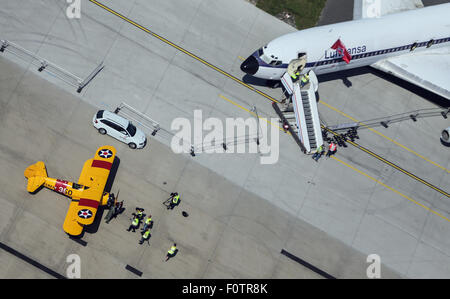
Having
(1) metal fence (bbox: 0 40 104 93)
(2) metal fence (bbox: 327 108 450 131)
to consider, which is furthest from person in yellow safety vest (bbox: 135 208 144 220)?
(2) metal fence (bbox: 327 108 450 131)

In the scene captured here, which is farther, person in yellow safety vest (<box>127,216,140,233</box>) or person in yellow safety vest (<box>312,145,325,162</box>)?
person in yellow safety vest (<box>312,145,325,162</box>)

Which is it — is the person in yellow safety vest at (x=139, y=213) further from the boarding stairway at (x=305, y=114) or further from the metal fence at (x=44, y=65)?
the boarding stairway at (x=305, y=114)

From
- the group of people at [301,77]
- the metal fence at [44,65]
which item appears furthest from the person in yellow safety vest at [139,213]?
the group of people at [301,77]

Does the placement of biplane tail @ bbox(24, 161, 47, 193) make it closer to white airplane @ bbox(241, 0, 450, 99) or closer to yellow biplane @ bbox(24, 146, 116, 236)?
yellow biplane @ bbox(24, 146, 116, 236)

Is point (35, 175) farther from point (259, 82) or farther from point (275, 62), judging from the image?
point (275, 62)

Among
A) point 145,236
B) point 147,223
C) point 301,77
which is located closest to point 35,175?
point 147,223

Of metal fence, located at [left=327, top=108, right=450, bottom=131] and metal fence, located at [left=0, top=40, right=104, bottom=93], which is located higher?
metal fence, located at [left=327, top=108, right=450, bottom=131]
